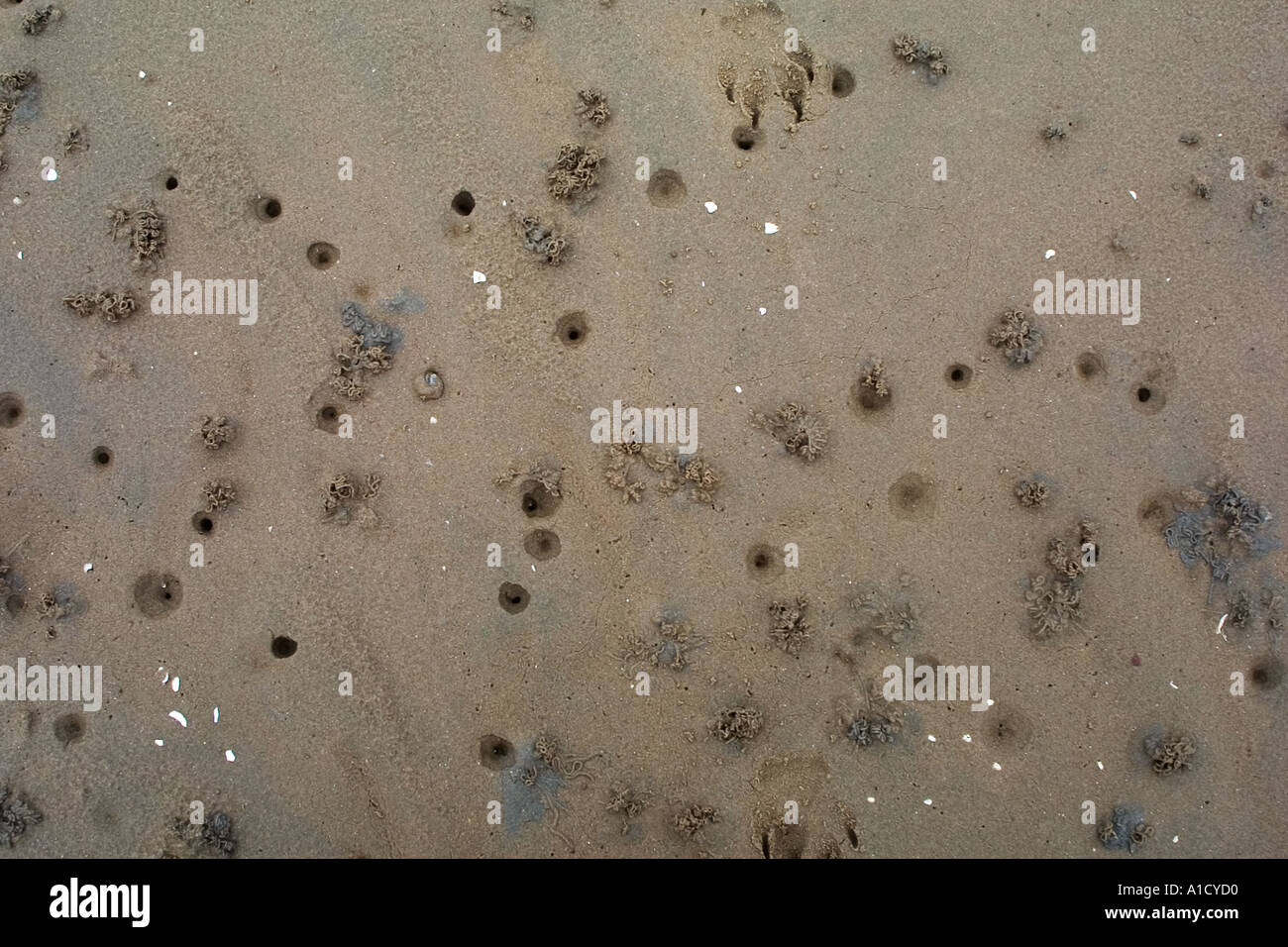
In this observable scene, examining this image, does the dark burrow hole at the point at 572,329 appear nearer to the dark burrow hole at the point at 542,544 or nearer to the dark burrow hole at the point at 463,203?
the dark burrow hole at the point at 463,203

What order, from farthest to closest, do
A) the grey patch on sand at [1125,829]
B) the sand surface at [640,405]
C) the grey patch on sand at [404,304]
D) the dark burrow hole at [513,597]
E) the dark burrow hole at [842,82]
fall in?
the dark burrow hole at [842,82]
the grey patch on sand at [404,304]
the dark burrow hole at [513,597]
the sand surface at [640,405]
the grey patch on sand at [1125,829]

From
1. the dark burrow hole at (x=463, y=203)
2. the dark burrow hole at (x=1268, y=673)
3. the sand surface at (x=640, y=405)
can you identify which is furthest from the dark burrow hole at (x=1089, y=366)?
the dark burrow hole at (x=463, y=203)

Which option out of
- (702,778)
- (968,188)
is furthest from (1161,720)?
(968,188)

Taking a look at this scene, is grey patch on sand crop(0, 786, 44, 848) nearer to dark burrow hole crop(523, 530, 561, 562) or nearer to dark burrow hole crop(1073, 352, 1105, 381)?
dark burrow hole crop(523, 530, 561, 562)

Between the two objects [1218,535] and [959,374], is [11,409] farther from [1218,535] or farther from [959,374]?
[1218,535]

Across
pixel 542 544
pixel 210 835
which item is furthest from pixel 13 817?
pixel 542 544

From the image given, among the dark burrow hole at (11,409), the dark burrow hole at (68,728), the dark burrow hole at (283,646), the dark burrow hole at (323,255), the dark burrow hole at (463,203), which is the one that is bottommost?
the dark burrow hole at (68,728)
